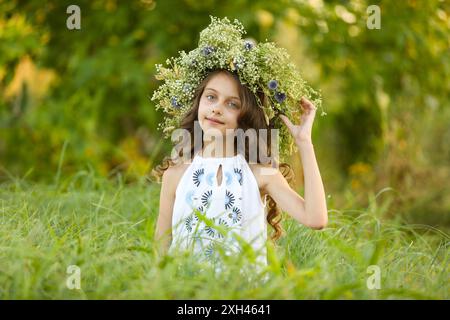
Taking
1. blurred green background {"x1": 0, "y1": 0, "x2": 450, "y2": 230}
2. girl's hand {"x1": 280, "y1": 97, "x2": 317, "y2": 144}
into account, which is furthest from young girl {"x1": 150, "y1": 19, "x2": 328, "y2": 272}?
blurred green background {"x1": 0, "y1": 0, "x2": 450, "y2": 230}

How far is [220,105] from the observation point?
2650mm

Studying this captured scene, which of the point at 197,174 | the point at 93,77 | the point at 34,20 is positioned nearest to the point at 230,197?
the point at 197,174

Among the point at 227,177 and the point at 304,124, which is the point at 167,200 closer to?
the point at 227,177

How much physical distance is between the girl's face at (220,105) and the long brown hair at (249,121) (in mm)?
26

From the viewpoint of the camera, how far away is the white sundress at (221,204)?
8.54 feet

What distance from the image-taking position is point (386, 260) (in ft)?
9.39

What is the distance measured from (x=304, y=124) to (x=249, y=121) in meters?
0.27

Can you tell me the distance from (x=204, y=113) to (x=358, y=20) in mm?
2650

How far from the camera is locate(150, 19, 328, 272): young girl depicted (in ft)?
8.43

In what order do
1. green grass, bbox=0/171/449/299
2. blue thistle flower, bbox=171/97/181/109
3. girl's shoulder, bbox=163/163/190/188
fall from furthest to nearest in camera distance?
blue thistle flower, bbox=171/97/181/109
girl's shoulder, bbox=163/163/190/188
green grass, bbox=0/171/449/299

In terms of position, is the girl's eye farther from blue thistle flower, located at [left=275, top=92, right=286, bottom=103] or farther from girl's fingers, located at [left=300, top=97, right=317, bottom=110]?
girl's fingers, located at [left=300, top=97, right=317, bottom=110]

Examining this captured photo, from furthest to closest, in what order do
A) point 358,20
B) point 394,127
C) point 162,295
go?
1. point 394,127
2. point 358,20
3. point 162,295

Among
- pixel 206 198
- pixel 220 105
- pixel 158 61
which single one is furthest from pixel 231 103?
pixel 158 61
